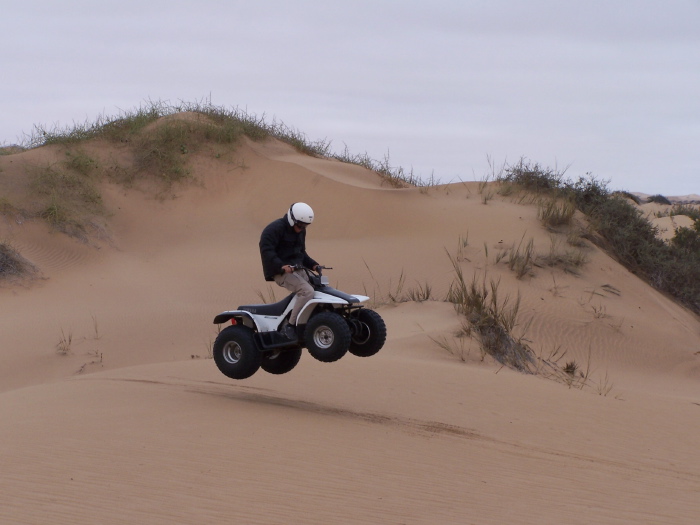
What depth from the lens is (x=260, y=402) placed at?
9.09m

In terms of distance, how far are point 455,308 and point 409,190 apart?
34.7ft

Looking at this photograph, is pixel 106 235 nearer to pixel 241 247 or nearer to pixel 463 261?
pixel 241 247

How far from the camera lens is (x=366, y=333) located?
8.52 meters

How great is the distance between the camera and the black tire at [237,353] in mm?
8805

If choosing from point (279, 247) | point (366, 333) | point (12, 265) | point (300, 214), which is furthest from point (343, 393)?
point (12, 265)

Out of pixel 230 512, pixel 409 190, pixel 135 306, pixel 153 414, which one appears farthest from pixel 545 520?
pixel 409 190

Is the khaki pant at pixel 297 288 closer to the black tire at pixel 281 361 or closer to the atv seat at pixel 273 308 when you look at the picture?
the atv seat at pixel 273 308

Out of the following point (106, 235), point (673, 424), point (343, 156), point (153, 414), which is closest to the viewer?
point (153, 414)

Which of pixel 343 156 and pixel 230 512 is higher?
pixel 343 156

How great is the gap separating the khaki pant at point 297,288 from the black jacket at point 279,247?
0.09 meters

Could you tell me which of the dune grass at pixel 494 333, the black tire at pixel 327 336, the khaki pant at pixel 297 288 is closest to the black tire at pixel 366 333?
the black tire at pixel 327 336

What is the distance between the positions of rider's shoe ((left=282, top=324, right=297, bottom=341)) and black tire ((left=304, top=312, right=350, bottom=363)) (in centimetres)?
38

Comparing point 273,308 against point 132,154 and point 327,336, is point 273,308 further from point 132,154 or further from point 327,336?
point 132,154

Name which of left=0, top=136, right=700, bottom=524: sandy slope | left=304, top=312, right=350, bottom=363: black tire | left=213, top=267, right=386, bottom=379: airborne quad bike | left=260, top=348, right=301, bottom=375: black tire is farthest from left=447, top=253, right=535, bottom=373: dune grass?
left=304, top=312, right=350, bottom=363: black tire
